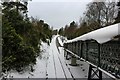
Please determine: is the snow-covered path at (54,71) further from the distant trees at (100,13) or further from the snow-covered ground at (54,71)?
the distant trees at (100,13)

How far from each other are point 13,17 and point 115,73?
12487 mm

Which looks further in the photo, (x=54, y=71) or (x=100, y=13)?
(x=100, y=13)

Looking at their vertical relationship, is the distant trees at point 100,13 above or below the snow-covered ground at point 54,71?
above

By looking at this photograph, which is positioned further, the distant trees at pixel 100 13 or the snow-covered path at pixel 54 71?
the distant trees at pixel 100 13

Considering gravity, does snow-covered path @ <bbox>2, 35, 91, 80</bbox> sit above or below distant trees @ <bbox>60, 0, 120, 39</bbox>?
below

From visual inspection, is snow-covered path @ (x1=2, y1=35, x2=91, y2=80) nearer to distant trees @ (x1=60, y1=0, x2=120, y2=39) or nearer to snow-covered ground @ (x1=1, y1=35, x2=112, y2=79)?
snow-covered ground @ (x1=1, y1=35, x2=112, y2=79)

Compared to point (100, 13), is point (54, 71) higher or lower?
lower

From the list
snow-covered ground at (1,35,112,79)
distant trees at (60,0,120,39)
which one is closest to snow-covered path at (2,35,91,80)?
snow-covered ground at (1,35,112,79)

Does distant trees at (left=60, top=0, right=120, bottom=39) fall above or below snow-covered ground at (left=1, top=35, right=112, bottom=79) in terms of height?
above

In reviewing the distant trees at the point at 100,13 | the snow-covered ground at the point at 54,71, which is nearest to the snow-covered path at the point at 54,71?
the snow-covered ground at the point at 54,71

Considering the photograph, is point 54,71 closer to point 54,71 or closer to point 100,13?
point 54,71

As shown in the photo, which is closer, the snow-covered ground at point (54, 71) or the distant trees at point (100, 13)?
the snow-covered ground at point (54, 71)

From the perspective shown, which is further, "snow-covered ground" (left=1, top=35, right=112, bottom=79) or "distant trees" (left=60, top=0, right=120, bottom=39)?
"distant trees" (left=60, top=0, right=120, bottom=39)

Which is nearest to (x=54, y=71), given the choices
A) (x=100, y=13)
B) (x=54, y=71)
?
(x=54, y=71)
